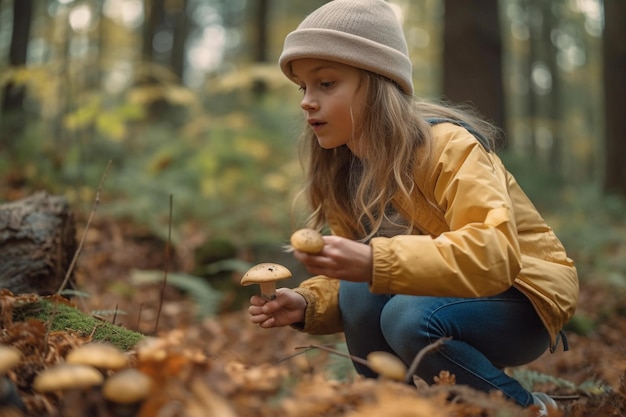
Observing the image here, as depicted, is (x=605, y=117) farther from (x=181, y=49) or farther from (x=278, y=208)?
(x=181, y=49)

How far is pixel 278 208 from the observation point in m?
7.88

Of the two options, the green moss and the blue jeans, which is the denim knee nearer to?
the blue jeans

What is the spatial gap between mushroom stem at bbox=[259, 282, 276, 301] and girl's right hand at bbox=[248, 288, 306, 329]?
0.05ft

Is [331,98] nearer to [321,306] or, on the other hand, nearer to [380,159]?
[380,159]

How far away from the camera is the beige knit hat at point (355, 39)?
2236 millimetres

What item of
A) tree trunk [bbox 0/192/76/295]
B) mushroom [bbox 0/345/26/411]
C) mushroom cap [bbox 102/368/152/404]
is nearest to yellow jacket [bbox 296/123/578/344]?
mushroom cap [bbox 102/368/152/404]

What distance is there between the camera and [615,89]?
8867 mm

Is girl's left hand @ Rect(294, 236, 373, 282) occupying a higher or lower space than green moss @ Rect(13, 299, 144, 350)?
higher

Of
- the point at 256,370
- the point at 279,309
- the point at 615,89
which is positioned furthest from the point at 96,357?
the point at 615,89

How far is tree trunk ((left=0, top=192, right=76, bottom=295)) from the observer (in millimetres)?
2721

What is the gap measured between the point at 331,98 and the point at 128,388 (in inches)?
57.6

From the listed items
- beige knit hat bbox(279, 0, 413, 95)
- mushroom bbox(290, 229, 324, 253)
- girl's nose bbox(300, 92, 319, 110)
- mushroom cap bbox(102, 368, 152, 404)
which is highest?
beige knit hat bbox(279, 0, 413, 95)

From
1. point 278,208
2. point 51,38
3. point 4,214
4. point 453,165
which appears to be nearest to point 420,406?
point 453,165

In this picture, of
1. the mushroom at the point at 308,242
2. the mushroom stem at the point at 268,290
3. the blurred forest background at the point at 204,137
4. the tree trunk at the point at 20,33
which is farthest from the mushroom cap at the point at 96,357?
the tree trunk at the point at 20,33
